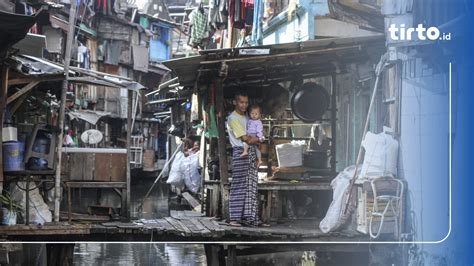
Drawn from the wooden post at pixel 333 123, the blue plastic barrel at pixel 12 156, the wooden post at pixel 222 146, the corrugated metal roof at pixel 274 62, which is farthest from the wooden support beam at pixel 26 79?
the wooden post at pixel 333 123

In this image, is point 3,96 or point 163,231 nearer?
point 3,96

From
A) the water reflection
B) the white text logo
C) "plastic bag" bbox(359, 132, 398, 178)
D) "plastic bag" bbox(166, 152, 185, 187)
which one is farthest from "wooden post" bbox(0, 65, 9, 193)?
the white text logo

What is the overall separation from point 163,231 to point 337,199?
1645mm

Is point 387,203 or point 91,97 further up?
point 91,97

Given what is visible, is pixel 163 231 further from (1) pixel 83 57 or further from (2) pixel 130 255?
(1) pixel 83 57

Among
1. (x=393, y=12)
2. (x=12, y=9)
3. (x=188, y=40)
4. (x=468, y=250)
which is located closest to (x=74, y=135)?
(x=12, y=9)

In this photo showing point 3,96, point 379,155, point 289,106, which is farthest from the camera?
point 289,106

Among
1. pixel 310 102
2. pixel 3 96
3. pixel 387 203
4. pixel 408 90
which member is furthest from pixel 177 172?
pixel 408 90

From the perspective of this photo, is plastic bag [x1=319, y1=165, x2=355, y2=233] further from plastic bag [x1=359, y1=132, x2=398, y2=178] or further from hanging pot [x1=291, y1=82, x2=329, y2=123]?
hanging pot [x1=291, y1=82, x2=329, y2=123]

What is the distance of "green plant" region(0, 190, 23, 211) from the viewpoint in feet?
18.1

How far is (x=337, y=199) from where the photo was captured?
16.2 feet

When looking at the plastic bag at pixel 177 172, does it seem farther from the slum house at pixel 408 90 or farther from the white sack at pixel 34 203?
the slum house at pixel 408 90

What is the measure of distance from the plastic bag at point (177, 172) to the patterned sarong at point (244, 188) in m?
1.68

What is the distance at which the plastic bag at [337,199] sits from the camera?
479 cm
